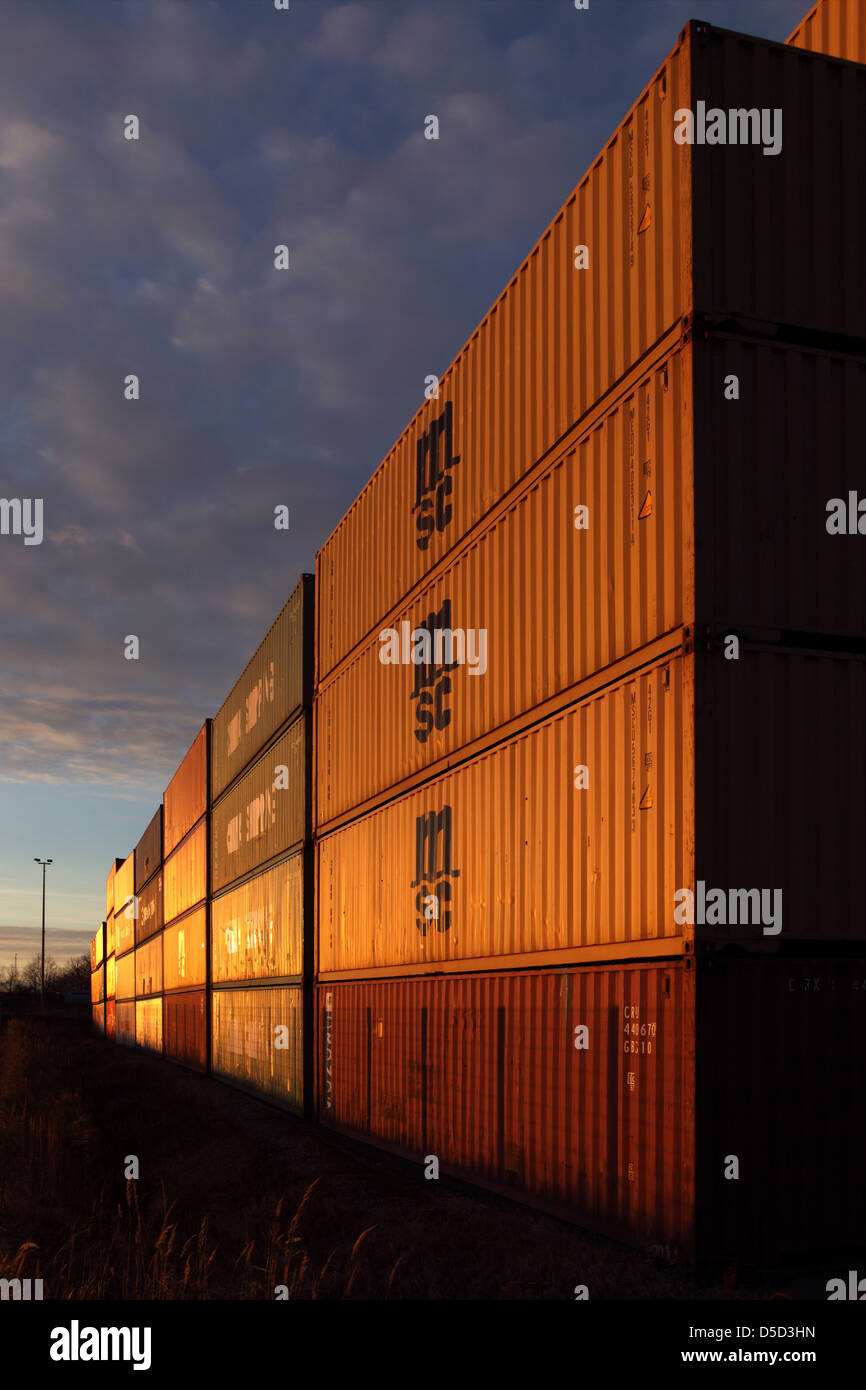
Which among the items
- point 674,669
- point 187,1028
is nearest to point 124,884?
point 187,1028

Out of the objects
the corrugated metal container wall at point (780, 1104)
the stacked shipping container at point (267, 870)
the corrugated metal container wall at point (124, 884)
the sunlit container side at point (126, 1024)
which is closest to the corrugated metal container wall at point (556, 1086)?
the corrugated metal container wall at point (780, 1104)

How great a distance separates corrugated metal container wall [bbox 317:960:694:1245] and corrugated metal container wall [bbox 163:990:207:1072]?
1900 centimetres

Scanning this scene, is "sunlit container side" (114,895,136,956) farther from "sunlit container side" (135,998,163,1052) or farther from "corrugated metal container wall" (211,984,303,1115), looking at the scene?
"corrugated metal container wall" (211,984,303,1115)

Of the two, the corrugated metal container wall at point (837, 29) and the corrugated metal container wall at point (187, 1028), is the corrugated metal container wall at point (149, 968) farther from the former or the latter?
the corrugated metal container wall at point (837, 29)

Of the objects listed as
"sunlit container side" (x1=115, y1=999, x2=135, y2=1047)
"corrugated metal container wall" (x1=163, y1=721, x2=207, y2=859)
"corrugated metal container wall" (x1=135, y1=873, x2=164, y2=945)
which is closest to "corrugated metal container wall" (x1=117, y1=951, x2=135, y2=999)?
"sunlit container side" (x1=115, y1=999, x2=135, y2=1047)

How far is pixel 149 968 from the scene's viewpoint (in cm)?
5175

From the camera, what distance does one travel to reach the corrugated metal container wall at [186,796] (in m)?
36.8

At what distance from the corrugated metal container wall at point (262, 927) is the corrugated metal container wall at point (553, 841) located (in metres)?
5.07

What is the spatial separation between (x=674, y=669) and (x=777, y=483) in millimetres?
1853

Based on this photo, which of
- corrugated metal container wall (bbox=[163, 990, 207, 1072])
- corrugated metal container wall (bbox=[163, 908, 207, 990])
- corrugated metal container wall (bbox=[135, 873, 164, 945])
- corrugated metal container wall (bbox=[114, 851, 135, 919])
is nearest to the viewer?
corrugated metal container wall (bbox=[163, 990, 207, 1072])

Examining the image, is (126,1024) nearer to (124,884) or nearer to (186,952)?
(124,884)

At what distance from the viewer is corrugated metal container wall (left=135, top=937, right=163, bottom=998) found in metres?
47.8

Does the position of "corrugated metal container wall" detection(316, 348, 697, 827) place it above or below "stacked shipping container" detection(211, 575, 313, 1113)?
above
